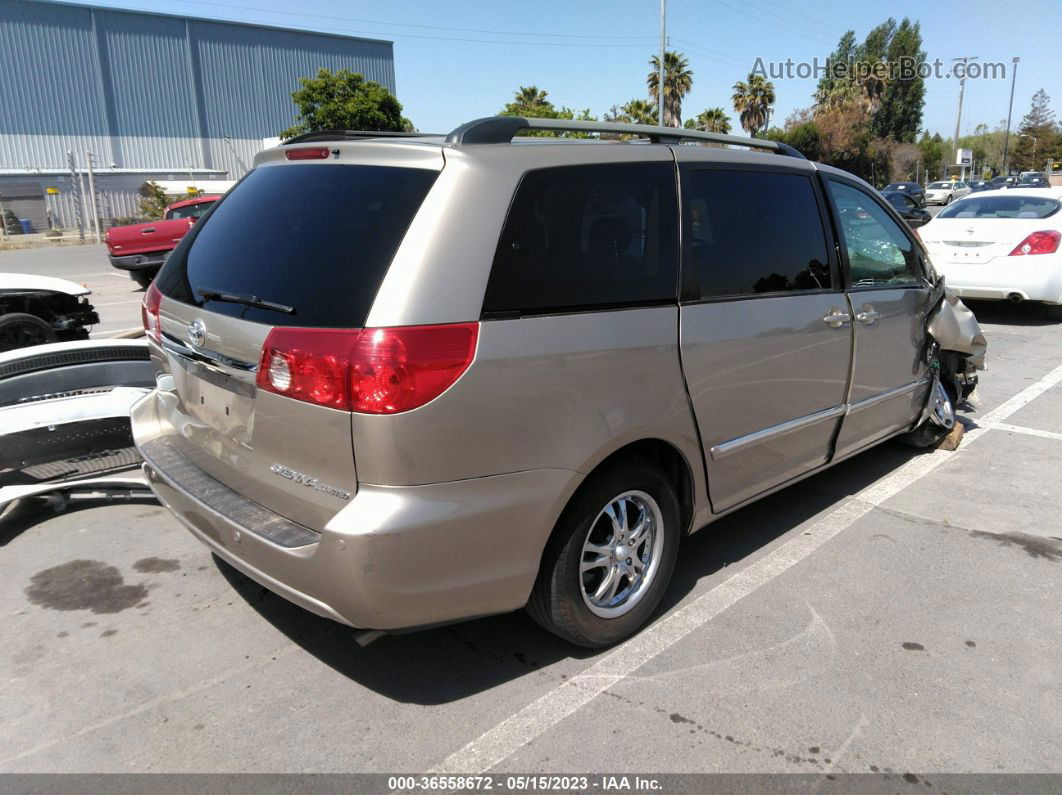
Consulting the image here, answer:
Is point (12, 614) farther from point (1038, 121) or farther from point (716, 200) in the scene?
point (1038, 121)

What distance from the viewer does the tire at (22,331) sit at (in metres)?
6.94

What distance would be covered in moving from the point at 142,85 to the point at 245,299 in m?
58.0

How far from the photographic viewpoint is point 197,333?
2.84 m

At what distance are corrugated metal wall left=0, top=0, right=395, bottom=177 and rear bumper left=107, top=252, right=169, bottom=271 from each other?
41256 mm

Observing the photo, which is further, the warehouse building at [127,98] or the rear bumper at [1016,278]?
the warehouse building at [127,98]

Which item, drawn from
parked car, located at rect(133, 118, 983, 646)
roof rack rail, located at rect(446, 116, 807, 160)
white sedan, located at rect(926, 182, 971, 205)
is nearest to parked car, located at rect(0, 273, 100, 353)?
parked car, located at rect(133, 118, 983, 646)

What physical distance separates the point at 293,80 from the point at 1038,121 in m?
78.7

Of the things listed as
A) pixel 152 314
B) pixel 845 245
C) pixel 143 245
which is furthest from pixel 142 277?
pixel 845 245

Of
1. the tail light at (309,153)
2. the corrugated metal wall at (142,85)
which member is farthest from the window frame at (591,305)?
the corrugated metal wall at (142,85)

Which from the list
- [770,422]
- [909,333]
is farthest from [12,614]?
[909,333]

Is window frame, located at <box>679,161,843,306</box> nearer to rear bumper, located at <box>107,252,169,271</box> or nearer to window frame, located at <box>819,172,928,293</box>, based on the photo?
window frame, located at <box>819,172,928,293</box>

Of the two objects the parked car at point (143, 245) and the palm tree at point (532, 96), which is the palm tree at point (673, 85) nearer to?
the palm tree at point (532, 96)

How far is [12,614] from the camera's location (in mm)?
3379

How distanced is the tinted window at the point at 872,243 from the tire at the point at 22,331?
676 centimetres
